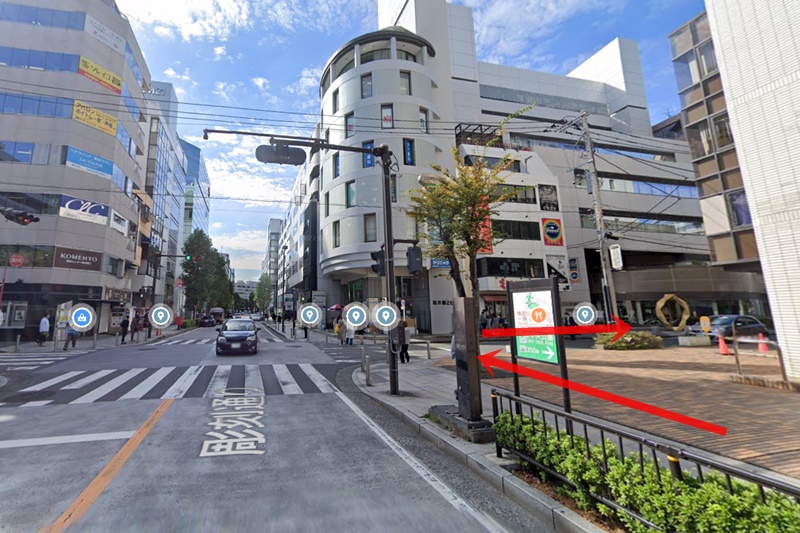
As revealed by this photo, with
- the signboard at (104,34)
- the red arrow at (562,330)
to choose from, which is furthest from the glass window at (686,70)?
the signboard at (104,34)

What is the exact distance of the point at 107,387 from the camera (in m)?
9.31

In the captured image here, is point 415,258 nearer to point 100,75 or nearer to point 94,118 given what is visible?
point 94,118

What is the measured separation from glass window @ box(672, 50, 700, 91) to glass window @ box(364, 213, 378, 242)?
20.5m

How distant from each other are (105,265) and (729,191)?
37.8 metres

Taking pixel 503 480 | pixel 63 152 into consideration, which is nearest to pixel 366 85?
pixel 63 152

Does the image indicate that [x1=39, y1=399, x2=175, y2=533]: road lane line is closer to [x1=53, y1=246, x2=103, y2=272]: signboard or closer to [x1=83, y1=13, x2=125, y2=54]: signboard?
[x1=53, y1=246, x2=103, y2=272]: signboard

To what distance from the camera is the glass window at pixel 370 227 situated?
30141mm

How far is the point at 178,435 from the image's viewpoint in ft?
18.6

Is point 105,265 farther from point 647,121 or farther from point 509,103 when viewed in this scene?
point 647,121

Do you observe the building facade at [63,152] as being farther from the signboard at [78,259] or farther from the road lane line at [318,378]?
the road lane line at [318,378]

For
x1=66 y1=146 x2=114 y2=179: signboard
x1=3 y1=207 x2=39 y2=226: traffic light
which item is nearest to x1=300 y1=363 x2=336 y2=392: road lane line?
x1=3 y1=207 x2=39 y2=226: traffic light

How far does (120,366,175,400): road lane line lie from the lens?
835cm

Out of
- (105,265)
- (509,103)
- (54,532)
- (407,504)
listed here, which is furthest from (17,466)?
(509,103)

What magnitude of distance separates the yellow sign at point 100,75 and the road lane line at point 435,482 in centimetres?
3510
